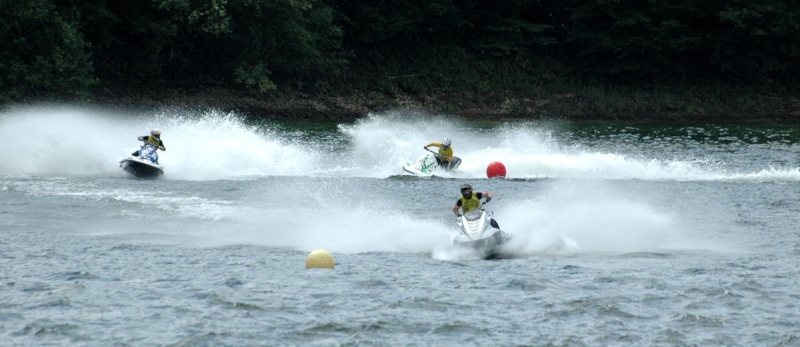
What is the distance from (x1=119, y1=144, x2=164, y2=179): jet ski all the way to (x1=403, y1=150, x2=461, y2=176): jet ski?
8.46m

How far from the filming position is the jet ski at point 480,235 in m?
21.0

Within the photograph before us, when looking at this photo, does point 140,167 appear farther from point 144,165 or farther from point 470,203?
point 470,203

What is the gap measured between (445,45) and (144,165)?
4296 cm

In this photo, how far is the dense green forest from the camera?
62500 millimetres

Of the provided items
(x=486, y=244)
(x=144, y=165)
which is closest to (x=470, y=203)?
(x=486, y=244)

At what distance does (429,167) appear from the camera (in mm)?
36750

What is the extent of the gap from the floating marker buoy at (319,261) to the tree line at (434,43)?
41760 millimetres

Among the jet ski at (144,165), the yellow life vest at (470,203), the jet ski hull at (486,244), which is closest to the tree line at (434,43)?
the jet ski at (144,165)

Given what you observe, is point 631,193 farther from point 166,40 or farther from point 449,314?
point 166,40

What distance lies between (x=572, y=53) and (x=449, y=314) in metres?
61.2

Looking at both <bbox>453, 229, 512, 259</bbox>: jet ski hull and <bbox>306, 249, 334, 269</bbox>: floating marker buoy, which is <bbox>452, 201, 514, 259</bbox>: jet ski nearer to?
<bbox>453, 229, 512, 259</bbox>: jet ski hull

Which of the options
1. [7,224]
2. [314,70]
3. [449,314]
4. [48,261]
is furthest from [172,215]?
[314,70]

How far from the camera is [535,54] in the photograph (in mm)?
75188

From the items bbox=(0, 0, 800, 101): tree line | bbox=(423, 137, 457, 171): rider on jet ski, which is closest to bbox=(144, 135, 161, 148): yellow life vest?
bbox=(423, 137, 457, 171): rider on jet ski
